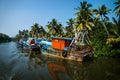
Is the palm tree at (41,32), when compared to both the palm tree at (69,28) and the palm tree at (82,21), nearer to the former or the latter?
the palm tree at (69,28)

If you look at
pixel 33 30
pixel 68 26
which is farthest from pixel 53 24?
pixel 33 30

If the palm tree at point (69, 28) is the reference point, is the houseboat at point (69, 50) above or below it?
below

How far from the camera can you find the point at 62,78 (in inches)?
767

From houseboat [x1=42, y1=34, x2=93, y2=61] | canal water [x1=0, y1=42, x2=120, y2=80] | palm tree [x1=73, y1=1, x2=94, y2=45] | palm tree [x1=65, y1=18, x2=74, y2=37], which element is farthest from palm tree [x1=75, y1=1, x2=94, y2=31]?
palm tree [x1=65, y1=18, x2=74, y2=37]

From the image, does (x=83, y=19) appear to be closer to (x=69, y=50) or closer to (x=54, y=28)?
(x=69, y=50)

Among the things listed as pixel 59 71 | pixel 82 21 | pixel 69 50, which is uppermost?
A: pixel 82 21

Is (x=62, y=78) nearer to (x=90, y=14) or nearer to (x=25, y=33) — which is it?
(x=90, y=14)

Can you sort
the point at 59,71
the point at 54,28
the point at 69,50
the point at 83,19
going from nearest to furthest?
1. the point at 59,71
2. the point at 69,50
3. the point at 83,19
4. the point at 54,28

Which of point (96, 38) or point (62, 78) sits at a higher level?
point (96, 38)

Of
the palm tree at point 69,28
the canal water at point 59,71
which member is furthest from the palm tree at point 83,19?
the palm tree at point 69,28

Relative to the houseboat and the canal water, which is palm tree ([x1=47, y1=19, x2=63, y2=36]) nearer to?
the houseboat

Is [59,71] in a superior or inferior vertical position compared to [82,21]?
inferior

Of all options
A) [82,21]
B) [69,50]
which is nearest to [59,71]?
[69,50]

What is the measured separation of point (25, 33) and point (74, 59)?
119 meters
